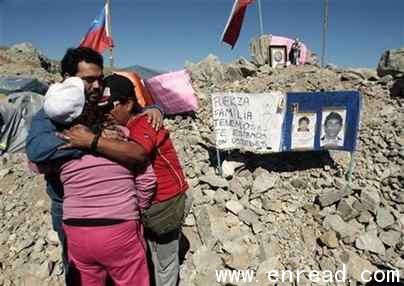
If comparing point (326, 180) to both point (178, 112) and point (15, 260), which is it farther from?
point (15, 260)

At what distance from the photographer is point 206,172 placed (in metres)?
6.12

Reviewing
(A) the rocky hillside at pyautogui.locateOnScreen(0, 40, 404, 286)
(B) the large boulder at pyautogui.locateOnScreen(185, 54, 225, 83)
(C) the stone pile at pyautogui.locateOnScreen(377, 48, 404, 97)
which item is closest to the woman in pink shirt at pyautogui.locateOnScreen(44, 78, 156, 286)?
(A) the rocky hillside at pyautogui.locateOnScreen(0, 40, 404, 286)

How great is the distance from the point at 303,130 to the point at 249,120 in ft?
2.84

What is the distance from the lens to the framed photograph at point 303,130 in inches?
240

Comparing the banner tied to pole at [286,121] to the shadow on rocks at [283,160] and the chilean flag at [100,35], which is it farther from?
the chilean flag at [100,35]

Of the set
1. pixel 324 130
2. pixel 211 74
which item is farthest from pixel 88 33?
pixel 324 130

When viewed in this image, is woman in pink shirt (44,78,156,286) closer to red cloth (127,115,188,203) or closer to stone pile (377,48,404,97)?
red cloth (127,115,188,203)

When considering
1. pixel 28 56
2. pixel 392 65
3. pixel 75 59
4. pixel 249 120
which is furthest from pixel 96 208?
pixel 28 56

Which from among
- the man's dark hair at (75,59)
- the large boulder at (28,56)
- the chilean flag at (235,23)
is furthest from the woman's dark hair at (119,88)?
the large boulder at (28,56)

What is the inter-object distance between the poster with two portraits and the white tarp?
17cm

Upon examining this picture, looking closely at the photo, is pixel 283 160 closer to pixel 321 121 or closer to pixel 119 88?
pixel 321 121

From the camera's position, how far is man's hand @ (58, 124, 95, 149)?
2.24 metres

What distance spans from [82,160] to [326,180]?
4545 millimetres

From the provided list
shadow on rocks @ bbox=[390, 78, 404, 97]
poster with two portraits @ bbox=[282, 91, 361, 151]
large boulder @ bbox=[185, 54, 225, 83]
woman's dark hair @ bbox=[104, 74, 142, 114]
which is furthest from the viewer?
large boulder @ bbox=[185, 54, 225, 83]
